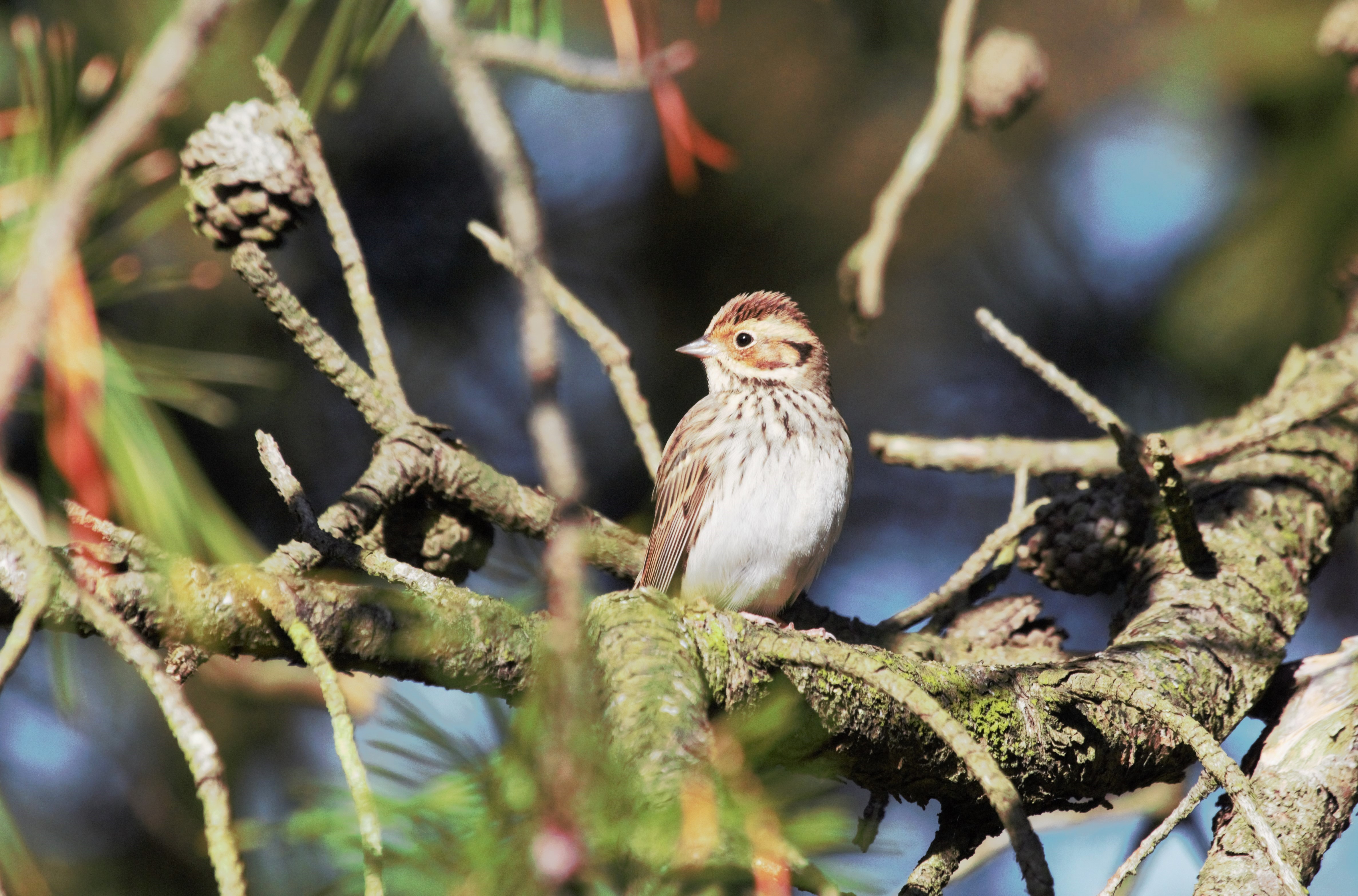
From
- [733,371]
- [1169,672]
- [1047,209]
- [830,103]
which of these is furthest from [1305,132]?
[1169,672]

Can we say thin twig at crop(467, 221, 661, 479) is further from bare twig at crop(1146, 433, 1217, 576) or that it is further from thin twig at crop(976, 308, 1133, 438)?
bare twig at crop(1146, 433, 1217, 576)

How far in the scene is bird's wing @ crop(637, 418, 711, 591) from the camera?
348 cm

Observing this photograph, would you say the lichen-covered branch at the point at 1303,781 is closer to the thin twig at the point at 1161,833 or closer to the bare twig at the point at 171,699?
the thin twig at the point at 1161,833

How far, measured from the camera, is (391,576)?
185 centimetres

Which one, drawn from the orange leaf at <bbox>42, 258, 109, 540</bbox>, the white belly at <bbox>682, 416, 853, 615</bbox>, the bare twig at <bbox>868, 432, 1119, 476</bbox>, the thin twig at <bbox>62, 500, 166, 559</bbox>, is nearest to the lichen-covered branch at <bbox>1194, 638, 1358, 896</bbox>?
the bare twig at <bbox>868, 432, 1119, 476</bbox>

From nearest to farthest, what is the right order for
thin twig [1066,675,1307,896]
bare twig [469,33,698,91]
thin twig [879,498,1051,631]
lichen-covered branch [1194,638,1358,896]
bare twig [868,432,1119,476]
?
bare twig [469,33,698,91] → thin twig [1066,675,1307,896] → lichen-covered branch [1194,638,1358,896] → thin twig [879,498,1051,631] → bare twig [868,432,1119,476]

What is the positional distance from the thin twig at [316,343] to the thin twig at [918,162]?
3.96 ft

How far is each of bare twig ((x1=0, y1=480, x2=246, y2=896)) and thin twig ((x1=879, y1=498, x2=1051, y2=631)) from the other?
7.54 ft

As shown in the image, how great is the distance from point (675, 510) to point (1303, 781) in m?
1.80

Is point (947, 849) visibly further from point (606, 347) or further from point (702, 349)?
point (702, 349)

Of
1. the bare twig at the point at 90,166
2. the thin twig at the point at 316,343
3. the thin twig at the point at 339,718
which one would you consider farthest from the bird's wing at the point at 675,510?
the bare twig at the point at 90,166

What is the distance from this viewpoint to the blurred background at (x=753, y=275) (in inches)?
138

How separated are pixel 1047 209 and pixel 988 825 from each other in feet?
9.91

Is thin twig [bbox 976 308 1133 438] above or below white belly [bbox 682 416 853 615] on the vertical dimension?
below
